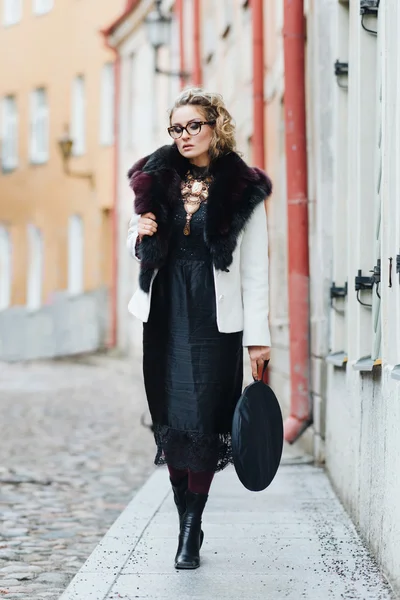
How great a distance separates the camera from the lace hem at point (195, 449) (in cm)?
470

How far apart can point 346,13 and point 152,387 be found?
2959 millimetres

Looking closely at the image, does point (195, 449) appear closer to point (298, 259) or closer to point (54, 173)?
point (298, 259)

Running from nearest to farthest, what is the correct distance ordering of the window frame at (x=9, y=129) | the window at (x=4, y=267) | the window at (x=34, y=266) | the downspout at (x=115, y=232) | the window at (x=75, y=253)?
1. the downspout at (x=115, y=232)
2. the window at (x=75, y=253)
3. the window at (x=34, y=266)
4. the window at (x=4, y=267)
5. the window frame at (x=9, y=129)

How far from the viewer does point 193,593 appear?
A: 439 cm

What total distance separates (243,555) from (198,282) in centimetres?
114

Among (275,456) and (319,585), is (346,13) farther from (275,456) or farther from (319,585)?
(319,585)

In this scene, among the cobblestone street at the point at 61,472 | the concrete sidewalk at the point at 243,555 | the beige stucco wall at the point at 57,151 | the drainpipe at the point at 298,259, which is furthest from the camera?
the beige stucco wall at the point at 57,151

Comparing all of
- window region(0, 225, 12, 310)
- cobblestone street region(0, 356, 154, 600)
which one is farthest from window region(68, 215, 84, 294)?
cobblestone street region(0, 356, 154, 600)

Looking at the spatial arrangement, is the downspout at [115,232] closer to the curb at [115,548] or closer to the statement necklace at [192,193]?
the curb at [115,548]

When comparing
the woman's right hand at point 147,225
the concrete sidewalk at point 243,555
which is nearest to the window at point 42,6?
the concrete sidewalk at point 243,555

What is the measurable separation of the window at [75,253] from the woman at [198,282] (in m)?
21.1

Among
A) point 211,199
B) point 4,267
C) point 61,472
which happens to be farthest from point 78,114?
point 211,199

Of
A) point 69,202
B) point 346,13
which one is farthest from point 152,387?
point 69,202

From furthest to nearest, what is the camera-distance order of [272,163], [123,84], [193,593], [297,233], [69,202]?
1. [69,202]
2. [123,84]
3. [272,163]
4. [297,233]
5. [193,593]
